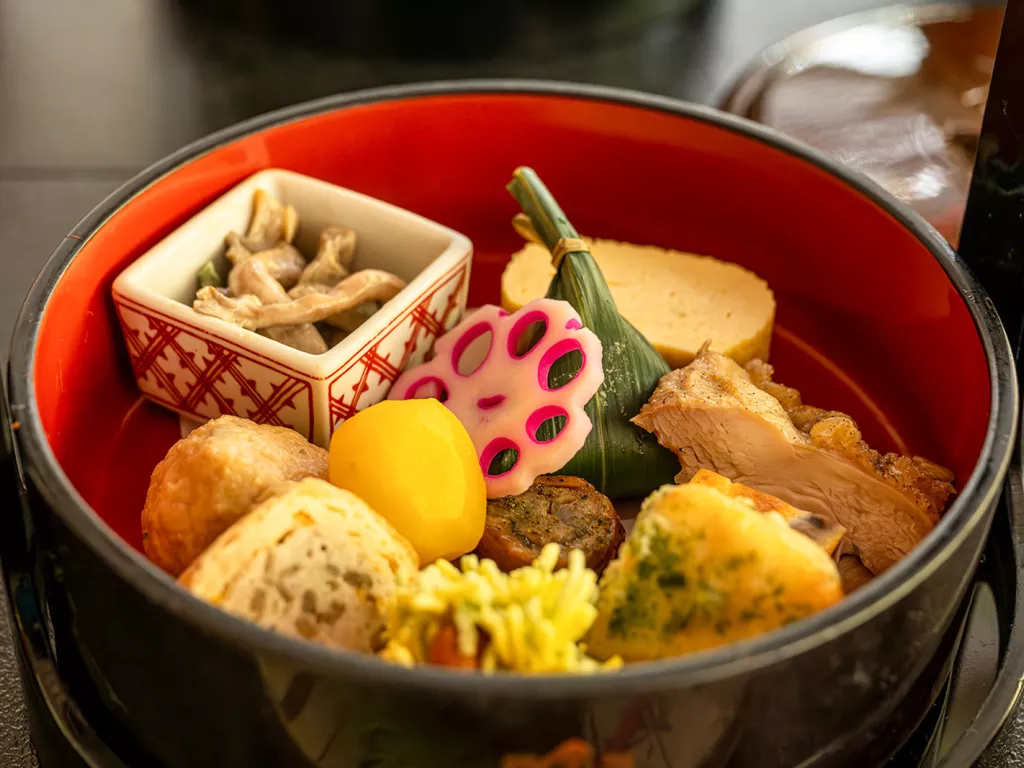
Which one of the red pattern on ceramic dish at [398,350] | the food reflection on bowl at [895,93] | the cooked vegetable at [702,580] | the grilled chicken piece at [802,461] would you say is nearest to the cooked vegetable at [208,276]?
the red pattern on ceramic dish at [398,350]

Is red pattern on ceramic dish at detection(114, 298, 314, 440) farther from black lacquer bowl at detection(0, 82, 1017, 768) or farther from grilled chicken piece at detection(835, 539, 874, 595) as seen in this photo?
grilled chicken piece at detection(835, 539, 874, 595)

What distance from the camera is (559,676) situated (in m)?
0.50

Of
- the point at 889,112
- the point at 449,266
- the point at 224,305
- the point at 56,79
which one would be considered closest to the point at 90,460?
the point at 224,305

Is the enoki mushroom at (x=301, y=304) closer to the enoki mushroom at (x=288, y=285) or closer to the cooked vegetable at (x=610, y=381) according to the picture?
the enoki mushroom at (x=288, y=285)

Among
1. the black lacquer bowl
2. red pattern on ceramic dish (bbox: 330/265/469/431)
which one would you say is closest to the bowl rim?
the black lacquer bowl

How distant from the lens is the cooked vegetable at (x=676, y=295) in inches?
39.4

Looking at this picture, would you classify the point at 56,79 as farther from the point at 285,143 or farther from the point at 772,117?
the point at 772,117

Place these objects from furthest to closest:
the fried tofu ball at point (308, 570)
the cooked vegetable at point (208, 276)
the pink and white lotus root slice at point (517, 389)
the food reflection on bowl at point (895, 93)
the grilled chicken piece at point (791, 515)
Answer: the food reflection on bowl at point (895, 93), the cooked vegetable at point (208, 276), the pink and white lotus root slice at point (517, 389), the grilled chicken piece at point (791, 515), the fried tofu ball at point (308, 570)

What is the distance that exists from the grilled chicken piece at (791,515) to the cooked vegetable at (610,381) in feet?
0.42

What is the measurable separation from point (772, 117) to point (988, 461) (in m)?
0.82

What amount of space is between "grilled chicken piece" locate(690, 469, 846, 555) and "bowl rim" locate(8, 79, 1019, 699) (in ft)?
0.27

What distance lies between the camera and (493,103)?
105cm

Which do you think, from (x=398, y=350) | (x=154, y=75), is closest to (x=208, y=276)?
(x=398, y=350)

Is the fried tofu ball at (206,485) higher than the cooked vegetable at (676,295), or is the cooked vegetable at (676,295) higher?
the cooked vegetable at (676,295)
